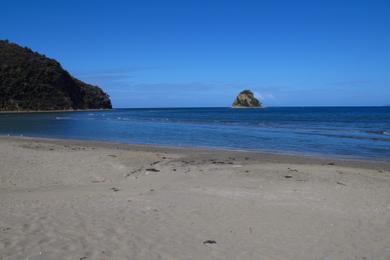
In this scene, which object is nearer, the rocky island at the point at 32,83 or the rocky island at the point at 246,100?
the rocky island at the point at 32,83

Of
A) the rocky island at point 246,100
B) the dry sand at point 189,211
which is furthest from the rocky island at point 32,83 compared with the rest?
the dry sand at point 189,211

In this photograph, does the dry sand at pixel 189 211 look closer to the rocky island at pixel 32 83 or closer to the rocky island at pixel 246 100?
the rocky island at pixel 32 83

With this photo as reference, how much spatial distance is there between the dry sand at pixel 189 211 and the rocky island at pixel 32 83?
344 ft

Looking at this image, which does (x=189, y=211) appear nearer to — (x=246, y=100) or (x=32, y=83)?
(x=32, y=83)

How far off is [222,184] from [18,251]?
647 centimetres

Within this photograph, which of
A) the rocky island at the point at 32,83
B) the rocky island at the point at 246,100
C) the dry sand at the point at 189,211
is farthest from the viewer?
the rocky island at the point at 246,100

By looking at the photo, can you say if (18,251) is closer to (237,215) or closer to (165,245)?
(165,245)

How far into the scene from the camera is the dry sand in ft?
19.1

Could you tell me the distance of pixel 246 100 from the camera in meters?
190

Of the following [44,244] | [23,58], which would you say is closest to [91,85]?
[23,58]

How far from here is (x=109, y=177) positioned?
12523 millimetres

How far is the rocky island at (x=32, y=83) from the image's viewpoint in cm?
10981

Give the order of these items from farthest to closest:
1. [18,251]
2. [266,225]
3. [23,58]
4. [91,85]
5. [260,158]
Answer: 1. [91,85]
2. [23,58]
3. [260,158]
4. [266,225]
5. [18,251]

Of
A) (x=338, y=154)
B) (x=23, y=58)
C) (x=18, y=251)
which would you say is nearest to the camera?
(x=18, y=251)
